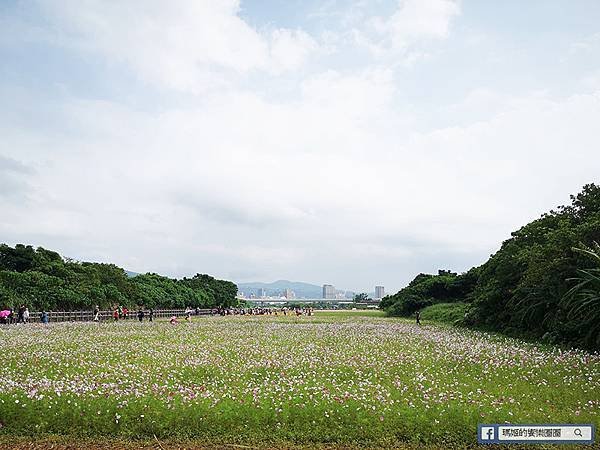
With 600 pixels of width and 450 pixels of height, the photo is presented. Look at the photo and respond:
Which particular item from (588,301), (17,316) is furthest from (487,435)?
(17,316)

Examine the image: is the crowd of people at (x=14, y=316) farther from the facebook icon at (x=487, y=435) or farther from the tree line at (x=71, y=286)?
the facebook icon at (x=487, y=435)

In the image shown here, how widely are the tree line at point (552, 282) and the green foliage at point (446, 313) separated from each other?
4953 millimetres

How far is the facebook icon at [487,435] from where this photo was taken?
9164mm

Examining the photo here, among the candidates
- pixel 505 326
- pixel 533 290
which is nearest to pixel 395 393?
pixel 533 290

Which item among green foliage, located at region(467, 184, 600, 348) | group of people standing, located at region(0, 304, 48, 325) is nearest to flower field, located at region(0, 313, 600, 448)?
green foliage, located at region(467, 184, 600, 348)

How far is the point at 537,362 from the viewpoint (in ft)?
54.9

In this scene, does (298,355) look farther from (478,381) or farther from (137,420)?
(137,420)

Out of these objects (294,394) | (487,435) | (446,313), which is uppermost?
(446,313)

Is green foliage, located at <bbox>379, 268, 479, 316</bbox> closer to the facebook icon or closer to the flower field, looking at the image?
the flower field

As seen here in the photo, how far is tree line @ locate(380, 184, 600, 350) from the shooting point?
19.2 meters

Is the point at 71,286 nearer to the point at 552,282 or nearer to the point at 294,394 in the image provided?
the point at 552,282

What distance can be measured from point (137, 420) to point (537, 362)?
12376mm

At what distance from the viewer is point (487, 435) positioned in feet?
30.3

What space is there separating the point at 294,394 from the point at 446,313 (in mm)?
38855
